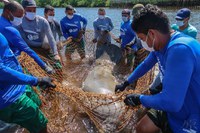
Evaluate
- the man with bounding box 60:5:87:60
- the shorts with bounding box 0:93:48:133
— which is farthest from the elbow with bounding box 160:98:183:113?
the man with bounding box 60:5:87:60

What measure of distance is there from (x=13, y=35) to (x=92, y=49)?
629 centimetres

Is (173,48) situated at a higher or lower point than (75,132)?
higher

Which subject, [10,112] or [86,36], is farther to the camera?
[86,36]

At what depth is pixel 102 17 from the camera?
10.6 meters

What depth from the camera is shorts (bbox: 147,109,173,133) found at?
10.0 feet

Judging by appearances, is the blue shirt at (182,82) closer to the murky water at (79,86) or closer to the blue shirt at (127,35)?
the murky water at (79,86)

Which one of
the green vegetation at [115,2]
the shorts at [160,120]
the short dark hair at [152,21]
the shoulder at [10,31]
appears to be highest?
the short dark hair at [152,21]

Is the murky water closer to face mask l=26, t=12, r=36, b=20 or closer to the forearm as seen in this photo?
the forearm

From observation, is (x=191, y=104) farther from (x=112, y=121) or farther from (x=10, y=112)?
(x=112, y=121)

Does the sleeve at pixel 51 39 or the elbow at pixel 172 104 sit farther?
the sleeve at pixel 51 39

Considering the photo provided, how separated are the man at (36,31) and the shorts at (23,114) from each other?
9.22 feet

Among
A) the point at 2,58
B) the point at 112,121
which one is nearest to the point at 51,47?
the point at 112,121

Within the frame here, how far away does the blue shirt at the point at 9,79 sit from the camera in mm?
3254

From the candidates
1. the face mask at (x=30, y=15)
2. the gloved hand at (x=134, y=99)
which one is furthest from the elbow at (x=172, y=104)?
the face mask at (x=30, y=15)
